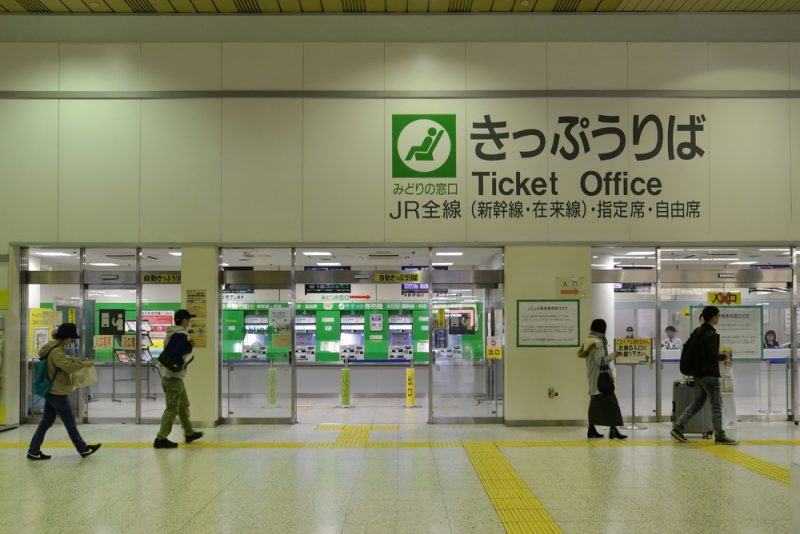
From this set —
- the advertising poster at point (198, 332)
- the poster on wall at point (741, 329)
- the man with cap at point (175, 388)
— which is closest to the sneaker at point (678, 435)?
the poster on wall at point (741, 329)

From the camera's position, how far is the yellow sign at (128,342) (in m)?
10.2

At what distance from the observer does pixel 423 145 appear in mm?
9711

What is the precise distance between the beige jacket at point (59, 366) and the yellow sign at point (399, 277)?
404cm

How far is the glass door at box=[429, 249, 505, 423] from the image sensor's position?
9.96m

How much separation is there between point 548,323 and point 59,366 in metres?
6.05

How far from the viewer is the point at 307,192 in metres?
9.68

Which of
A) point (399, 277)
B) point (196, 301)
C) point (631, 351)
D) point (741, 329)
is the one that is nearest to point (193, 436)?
point (196, 301)

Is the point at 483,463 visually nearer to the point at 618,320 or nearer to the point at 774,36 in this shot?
the point at 618,320

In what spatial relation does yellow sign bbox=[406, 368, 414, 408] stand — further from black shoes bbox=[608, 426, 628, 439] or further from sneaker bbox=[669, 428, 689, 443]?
sneaker bbox=[669, 428, 689, 443]

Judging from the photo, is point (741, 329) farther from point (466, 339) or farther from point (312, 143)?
point (312, 143)

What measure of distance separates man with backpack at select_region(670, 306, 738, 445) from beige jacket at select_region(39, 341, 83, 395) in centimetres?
681

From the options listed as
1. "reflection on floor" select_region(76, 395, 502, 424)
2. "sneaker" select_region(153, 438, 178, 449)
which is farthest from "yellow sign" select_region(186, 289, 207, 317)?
"sneaker" select_region(153, 438, 178, 449)

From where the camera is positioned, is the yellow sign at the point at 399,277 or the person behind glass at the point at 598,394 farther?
the yellow sign at the point at 399,277

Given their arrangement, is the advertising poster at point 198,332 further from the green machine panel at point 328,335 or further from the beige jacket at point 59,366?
the green machine panel at point 328,335
